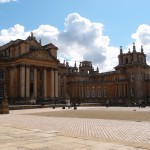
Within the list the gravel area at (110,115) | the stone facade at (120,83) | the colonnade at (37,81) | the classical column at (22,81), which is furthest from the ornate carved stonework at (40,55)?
the gravel area at (110,115)

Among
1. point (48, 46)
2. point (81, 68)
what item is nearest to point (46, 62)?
point (48, 46)

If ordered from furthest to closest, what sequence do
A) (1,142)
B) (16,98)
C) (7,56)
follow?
(7,56), (16,98), (1,142)

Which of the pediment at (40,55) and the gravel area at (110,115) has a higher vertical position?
the pediment at (40,55)

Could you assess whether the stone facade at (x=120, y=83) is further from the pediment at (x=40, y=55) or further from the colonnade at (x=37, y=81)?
the pediment at (x=40, y=55)

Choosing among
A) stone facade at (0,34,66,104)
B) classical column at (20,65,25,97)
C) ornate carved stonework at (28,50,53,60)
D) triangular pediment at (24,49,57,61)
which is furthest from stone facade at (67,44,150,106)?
classical column at (20,65,25,97)

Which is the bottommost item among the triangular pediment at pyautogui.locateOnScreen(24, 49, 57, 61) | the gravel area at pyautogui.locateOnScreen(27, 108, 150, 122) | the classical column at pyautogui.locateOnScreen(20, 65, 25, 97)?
the gravel area at pyautogui.locateOnScreen(27, 108, 150, 122)

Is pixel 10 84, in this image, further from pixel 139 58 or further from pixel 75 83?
pixel 139 58

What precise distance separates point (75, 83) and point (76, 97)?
15.8 feet

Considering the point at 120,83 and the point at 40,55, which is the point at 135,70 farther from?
the point at 40,55

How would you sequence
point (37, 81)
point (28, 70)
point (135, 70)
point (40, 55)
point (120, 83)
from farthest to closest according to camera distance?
point (120, 83) → point (135, 70) → point (37, 81) → point (40, 55) → point (28, 70)

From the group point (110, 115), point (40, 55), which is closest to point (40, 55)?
point (40, 55)

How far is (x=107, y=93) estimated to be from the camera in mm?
93500

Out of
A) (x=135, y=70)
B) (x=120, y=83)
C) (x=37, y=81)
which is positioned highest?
(x=135, y=70)

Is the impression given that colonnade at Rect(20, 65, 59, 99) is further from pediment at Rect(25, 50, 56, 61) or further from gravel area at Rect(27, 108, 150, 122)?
gravel area at Rect(27, 108, 150, 122)
